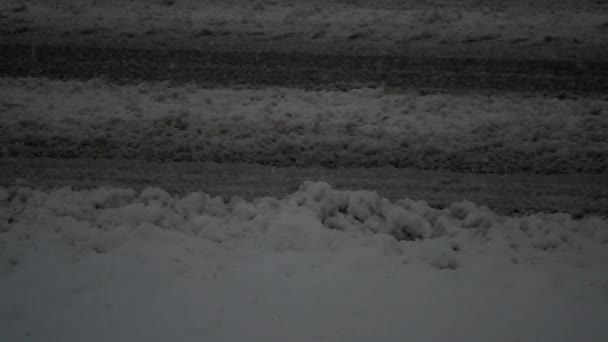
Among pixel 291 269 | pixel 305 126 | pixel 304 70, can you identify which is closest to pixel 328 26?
pixel 304 70

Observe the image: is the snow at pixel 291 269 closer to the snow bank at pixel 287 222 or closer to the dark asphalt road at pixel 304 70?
the snow bank at pixel 287 222

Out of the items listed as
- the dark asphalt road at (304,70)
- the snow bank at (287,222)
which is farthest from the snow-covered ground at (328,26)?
the snow bank at (287,222)

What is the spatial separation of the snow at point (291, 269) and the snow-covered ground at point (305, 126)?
0.90 m

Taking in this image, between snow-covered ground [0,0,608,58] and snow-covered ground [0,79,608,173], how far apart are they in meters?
1.89

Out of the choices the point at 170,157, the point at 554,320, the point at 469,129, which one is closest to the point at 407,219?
the point at 554,320

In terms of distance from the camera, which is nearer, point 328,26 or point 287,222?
point 287,222

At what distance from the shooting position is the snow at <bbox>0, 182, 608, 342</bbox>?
10.4 ft

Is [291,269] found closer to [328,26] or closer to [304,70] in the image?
[304,70]

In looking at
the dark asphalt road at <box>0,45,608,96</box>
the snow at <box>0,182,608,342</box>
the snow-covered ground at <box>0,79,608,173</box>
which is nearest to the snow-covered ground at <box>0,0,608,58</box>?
the dark asphalt road at <box>0,45,608,96</box>

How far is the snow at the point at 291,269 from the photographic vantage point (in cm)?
316

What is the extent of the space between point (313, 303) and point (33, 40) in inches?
280

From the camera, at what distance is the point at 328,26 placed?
905cm

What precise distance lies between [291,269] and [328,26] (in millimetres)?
6299

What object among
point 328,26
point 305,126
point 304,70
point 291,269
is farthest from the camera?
point 328,26
